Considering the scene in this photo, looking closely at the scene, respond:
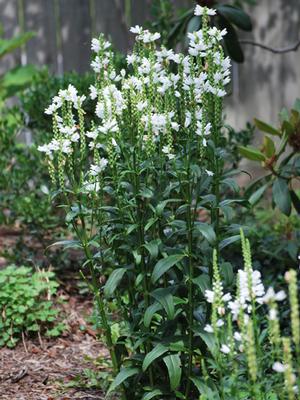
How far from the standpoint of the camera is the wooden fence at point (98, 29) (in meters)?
7.43

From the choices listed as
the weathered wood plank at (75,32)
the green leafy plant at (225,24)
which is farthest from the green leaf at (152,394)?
the weathered wood plank at (75,32)

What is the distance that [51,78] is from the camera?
17.0 ft

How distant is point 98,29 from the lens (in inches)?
296

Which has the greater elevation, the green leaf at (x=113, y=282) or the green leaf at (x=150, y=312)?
the green leaf at (x=113, y=282)

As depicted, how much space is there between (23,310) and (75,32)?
4.02 meters

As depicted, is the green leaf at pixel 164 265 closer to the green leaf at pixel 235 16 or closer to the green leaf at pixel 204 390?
the green leaf at pixel 204 390

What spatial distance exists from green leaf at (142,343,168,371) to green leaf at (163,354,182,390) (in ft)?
0.11

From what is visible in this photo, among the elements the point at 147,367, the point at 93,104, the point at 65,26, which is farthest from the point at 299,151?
the point at 65,26

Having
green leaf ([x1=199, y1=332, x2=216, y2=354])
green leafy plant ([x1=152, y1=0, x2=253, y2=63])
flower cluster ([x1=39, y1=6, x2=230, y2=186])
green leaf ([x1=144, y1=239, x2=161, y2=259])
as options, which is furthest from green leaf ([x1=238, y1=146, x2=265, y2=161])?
green leaf ([x1=199, y1=332, x2=216, y2=354])

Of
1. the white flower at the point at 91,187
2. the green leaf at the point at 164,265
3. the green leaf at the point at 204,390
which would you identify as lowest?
the green leaf at the point at 204,390

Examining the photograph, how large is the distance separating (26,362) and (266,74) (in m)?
4.58

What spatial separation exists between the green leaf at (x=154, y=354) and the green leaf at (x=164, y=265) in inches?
A: 10.8

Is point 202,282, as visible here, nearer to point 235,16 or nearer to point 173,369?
point 173,369

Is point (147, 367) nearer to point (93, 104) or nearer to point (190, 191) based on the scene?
point (190, 191)
